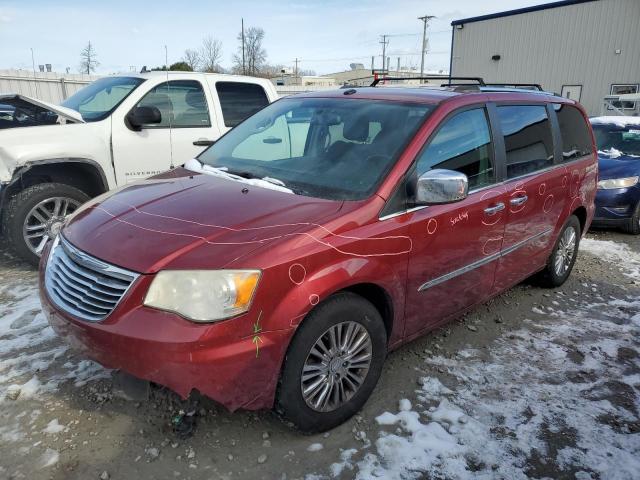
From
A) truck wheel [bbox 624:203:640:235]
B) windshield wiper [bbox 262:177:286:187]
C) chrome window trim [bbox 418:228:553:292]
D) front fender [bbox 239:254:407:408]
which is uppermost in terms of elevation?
windshield wiper [bbox 262:177:286:187]

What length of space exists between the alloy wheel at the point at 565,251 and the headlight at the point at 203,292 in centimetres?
360

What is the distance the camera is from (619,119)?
8570mm

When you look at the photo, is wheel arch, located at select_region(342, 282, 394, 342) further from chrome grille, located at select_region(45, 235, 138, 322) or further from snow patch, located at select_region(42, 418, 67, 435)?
snow patch, located at select_region(42, 418, 67, 435)

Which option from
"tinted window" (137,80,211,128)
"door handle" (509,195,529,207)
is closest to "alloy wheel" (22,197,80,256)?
"tinted window" (137,80,211,128)

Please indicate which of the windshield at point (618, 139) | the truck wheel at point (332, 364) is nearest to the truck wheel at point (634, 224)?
the windshield at point (618, 139)

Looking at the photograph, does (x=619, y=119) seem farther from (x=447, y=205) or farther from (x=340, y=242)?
(x=340, y=242)

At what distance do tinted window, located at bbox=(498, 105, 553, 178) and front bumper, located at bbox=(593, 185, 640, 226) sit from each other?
340 cm

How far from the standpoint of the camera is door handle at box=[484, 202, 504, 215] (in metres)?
3.47

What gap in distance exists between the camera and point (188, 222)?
8.60 feet

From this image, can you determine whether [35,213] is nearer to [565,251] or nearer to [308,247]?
[308,247]

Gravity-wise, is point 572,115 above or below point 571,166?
above

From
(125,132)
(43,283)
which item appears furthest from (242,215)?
(125,132)

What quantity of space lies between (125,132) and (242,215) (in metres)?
3.27

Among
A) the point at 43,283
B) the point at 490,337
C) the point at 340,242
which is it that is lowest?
the point at 490,337
